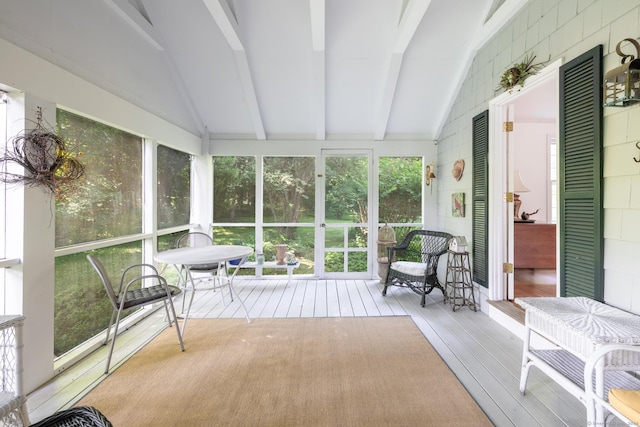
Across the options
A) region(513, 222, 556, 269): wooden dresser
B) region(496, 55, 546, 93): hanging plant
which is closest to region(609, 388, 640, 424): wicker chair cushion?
region(496, 55, 546, 93): hanging plant

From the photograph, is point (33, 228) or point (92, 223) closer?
point (33, 228)

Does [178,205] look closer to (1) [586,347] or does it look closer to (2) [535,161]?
(1) [586,347]

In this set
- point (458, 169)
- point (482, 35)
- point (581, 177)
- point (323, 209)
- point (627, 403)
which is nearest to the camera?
point (627, 403)

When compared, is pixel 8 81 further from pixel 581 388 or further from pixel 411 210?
pixel 411 210

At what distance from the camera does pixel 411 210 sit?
505 centimetres

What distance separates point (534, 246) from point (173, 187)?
17.0 feet

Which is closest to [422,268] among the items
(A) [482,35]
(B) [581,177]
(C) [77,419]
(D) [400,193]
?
(D) [400,193]

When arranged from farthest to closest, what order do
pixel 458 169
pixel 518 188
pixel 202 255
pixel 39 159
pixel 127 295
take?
pixel 518 188
pixel 458 169
pixel 202 255
pixel 127 295
pixel 39 159

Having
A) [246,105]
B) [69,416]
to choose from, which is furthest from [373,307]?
[246,105]

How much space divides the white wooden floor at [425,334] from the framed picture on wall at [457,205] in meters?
1.16

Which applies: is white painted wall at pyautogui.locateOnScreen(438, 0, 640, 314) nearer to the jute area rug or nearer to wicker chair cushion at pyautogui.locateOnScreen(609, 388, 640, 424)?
wicker chair cushion at pyautogui.locateOnScreen(609, 388, 640, 424)

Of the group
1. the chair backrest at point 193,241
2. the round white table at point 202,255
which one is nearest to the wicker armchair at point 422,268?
the round white table at point 202,255

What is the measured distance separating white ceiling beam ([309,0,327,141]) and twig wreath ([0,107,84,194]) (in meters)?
2.44

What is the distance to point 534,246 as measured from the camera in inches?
167
